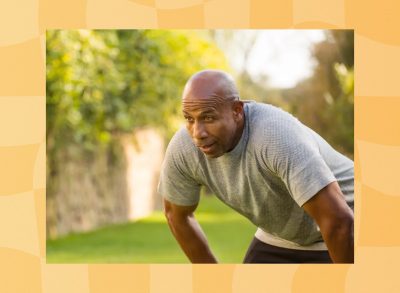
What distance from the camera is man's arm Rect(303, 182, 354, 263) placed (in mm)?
3463

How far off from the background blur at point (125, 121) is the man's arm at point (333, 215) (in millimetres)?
5374

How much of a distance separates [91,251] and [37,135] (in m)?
7.20

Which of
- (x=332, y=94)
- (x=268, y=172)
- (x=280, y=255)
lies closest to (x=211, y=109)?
(x=268, y=172)

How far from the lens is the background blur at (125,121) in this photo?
961cm

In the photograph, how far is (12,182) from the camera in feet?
13.0

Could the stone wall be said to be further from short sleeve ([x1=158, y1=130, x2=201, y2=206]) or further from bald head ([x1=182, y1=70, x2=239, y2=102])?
bald head ([x1=182, y1=70, x2=239, y2=102])

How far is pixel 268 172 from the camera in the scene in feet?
12.4

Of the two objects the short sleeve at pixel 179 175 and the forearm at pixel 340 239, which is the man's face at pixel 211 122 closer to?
the short sleeve at pixel 179 175

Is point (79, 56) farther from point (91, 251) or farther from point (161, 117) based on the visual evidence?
point (161, 117)

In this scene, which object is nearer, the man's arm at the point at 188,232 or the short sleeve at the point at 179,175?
the short sleeve at the point at 179,175

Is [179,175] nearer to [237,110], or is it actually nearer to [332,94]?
[237,110]

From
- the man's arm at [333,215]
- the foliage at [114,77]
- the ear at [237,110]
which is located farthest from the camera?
the foliage at [114,77]

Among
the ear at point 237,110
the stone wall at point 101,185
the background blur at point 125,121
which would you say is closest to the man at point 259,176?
the ear at point 237,110

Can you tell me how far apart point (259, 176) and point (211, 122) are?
1.26 ft
